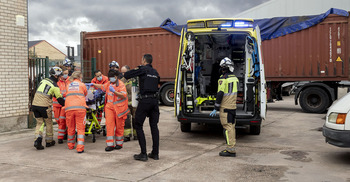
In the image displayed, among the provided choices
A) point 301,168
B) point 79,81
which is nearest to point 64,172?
point 79,81

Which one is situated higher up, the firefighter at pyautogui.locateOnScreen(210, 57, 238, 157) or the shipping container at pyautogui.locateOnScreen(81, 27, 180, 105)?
the shipping container at pyautogui.locateOnScreen(81, 27, 180, 105)

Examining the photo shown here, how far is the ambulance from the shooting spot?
691 cm

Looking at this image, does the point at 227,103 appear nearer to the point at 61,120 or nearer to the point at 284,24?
the point at 61,120

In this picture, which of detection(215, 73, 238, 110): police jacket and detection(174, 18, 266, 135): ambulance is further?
detection(174, 18, 266, 135): ambulance

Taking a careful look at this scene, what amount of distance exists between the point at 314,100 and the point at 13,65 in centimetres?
987

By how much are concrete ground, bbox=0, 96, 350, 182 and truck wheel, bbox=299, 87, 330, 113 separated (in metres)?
4.52

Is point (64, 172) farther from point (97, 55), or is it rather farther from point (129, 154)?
point (97, 55)

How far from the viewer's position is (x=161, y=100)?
1468cm

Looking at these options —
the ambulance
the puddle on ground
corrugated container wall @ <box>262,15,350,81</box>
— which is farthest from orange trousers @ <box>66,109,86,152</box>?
corrugated container wall @ <box>262,15,350,81</box>

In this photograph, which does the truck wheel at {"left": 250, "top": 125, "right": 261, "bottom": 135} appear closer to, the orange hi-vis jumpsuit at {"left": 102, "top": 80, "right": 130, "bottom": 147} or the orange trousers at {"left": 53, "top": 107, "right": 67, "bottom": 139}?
the orange hi-vis jumpsuit at {"left": 102, "top": 80, "right": 130, "bottom": 147}

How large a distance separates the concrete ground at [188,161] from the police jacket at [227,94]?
896 millimetres

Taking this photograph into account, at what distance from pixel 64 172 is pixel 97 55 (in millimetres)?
11099

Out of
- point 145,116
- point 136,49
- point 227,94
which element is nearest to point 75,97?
point 145,116

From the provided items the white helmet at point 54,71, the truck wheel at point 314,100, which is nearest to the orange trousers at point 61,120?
the white helmet at point 54,71
